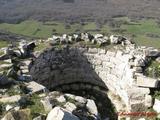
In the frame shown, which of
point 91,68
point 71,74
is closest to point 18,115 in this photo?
point 91,68

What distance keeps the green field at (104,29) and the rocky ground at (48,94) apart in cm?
5505

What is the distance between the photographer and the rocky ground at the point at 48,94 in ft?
50.6

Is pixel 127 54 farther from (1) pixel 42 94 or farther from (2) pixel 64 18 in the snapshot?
(2) pixel 64 18

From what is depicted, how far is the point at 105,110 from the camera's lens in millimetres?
23922

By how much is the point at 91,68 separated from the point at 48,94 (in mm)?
8692

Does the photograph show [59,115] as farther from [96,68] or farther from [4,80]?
[96,68]

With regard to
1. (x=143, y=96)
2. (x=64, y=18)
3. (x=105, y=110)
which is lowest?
(x=64, y=18)

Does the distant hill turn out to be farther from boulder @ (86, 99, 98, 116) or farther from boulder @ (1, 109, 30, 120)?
boulder @ (1, 109, 30, 120)

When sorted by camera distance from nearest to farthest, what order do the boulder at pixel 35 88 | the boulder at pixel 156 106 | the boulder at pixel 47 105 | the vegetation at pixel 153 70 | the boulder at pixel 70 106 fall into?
the boulder at pixel 47 105 < the boulder at pixel 70 106 < the boulder at pixel 35 88 < the boulder at pixel 156 106 < the vegetation at pixel 153 70

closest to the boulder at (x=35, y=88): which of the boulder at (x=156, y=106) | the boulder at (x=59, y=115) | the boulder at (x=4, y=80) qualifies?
the boulder at (x=4, y=80)

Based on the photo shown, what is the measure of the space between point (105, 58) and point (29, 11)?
12823 centimetres

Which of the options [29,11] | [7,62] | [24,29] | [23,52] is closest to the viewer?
[7,62]

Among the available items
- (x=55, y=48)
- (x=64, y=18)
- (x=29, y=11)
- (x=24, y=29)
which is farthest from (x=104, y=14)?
(x=55, y=48)

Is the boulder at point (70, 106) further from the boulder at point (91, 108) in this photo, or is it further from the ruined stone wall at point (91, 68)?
the ruined stone wall at point (91, 68)
